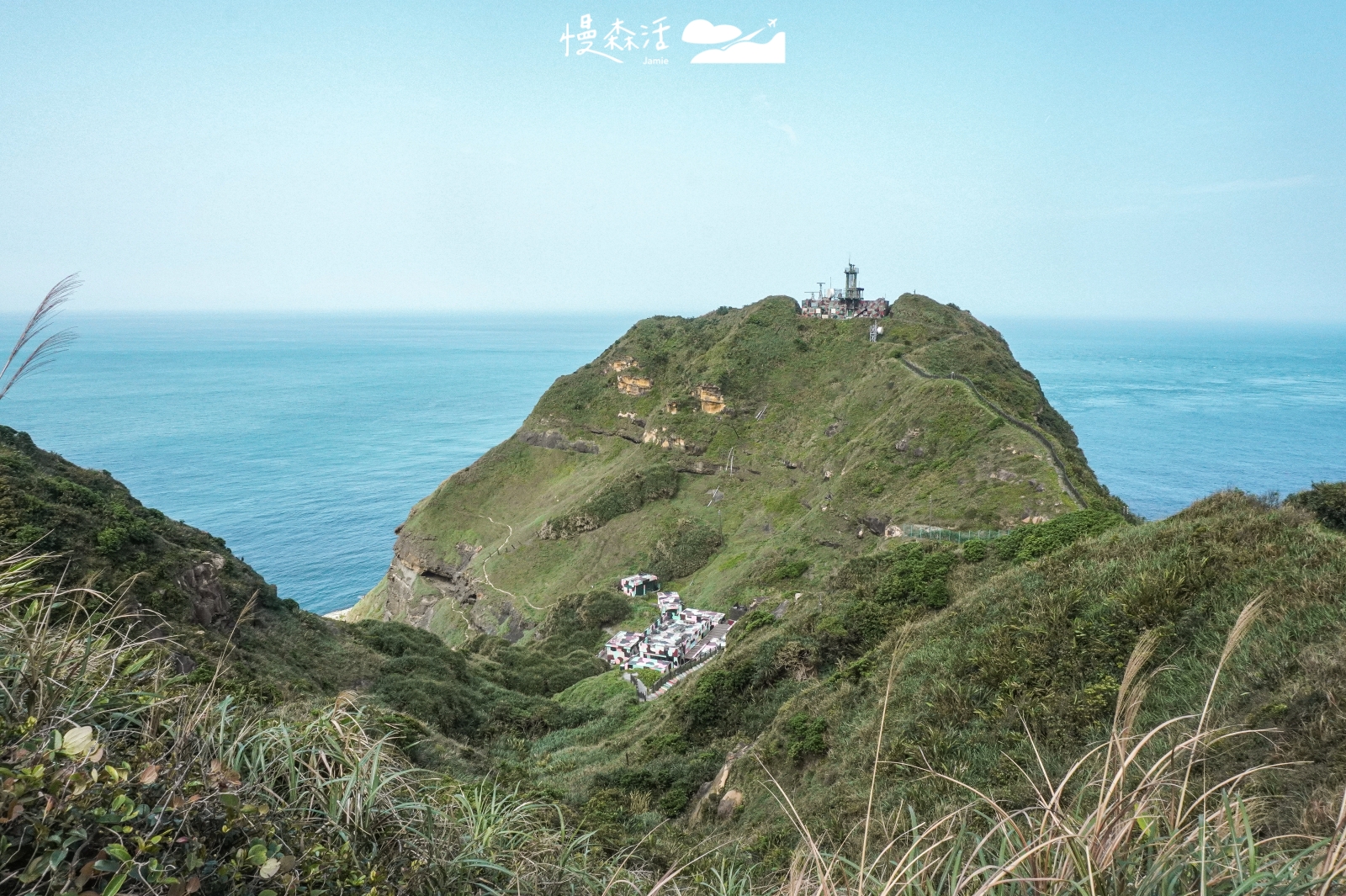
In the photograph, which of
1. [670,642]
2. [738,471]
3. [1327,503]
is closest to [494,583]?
[738,471]

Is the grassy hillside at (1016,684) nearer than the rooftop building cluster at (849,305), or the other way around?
the grassy hillside at (1016,684)

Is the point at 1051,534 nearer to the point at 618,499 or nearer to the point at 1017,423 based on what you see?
the point at 1017,423

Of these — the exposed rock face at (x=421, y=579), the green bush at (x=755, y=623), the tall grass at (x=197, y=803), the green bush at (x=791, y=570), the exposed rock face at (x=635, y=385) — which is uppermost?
the exposed rock face at (x=635, y=385)

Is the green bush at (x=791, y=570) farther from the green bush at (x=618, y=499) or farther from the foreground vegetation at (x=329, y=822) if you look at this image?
the foreground vegetation at (x=329, y=822)

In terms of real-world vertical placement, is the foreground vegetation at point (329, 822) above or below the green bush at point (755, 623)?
above

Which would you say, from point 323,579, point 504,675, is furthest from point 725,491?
point 323,579

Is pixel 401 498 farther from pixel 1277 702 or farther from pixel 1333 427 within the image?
pixel 1333 427

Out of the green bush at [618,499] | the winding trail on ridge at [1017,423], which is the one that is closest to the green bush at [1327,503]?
the winding trail on ridge at [1017,423]
